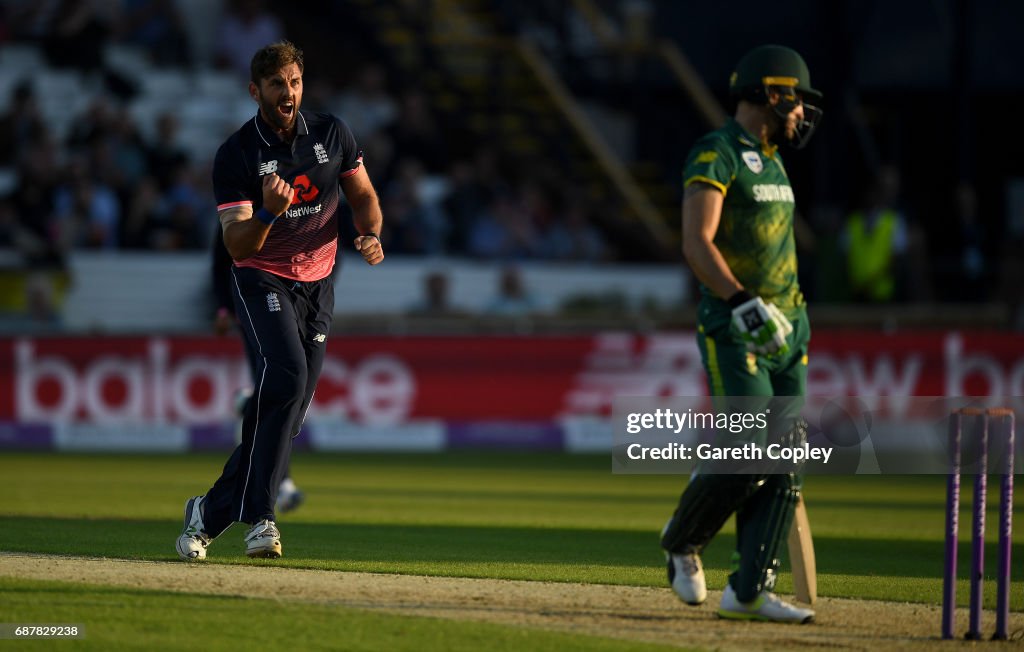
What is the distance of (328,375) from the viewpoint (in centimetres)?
1838

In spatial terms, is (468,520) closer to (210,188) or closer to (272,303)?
(272,303)

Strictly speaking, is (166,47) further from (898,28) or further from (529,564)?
(529,564)

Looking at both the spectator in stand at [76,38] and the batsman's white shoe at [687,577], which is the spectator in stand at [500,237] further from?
the batsman's white shoe at [687,577]

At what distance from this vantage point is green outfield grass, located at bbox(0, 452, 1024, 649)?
8906 millimetres

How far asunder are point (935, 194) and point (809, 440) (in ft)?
67.3

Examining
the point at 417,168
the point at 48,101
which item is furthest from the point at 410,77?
the point at 48,101

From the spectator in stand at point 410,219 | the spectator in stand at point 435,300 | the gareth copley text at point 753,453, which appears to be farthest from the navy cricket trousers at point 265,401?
the spectator in stand at point 410,219

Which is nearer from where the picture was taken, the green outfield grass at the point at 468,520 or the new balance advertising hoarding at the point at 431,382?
the green outfield grass at the point at 468,520

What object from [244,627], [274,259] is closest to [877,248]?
[274,259]

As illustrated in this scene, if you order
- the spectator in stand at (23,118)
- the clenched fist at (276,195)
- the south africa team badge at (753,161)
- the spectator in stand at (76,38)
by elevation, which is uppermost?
the spectator in stand at (76,38)

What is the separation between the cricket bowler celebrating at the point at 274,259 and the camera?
817cm

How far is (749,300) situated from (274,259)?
263cm

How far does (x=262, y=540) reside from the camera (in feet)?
27.5

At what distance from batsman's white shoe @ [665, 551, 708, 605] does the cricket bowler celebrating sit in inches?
84.1
